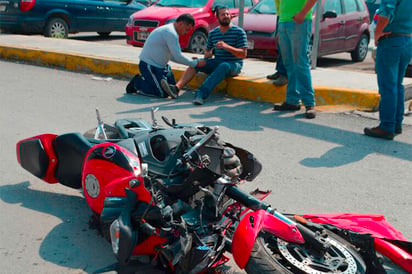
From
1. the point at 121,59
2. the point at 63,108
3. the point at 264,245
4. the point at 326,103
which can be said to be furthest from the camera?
the point at 121,59

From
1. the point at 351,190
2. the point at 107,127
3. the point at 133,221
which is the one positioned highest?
the point at 107,127

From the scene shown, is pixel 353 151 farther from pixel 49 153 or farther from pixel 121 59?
pixel 121 59

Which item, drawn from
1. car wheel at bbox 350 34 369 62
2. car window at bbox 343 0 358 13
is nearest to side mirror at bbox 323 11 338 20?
car window at bbox 343 0 358 13

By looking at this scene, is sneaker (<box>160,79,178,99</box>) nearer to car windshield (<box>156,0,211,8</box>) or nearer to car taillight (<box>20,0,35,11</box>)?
car windshield (<box>156,0,211,8</box>)

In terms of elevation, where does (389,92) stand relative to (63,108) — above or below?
above

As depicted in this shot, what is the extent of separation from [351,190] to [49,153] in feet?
7.75

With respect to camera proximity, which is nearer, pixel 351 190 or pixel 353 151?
pixel 351 190

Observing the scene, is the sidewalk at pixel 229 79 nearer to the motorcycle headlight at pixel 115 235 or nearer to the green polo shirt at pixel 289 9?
the green polo shirt at pixel 289 9

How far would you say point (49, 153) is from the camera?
391 centimetres

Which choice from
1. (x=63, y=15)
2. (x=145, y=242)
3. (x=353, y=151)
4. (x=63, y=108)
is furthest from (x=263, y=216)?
(x=63, y=15)

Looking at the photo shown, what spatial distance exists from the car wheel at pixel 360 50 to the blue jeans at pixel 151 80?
5.99 meters

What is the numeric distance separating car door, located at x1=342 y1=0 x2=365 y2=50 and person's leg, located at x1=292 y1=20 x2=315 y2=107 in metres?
5.26

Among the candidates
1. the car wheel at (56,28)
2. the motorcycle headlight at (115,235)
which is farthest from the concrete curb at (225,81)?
the motorcycle headlight at (115,235)

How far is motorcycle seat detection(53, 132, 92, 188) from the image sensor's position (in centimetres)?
371
